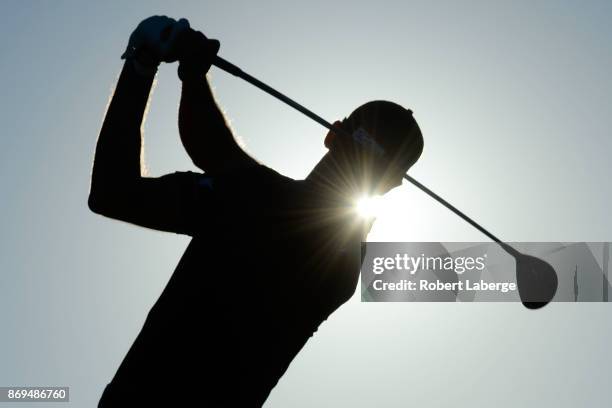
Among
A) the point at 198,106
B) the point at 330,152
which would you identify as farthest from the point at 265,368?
the point at 198,106

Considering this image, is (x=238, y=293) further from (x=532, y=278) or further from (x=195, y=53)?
(x=532, y=278)

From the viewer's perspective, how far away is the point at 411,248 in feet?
38.9

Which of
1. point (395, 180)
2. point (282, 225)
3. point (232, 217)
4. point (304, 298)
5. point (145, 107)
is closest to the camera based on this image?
point (145, 107)

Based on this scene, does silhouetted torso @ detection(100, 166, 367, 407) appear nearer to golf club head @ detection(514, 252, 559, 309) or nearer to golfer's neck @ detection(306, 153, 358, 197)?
golfer's neck @ detection(306, 153, 358, 197)

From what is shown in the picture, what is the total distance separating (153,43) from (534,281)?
562cm

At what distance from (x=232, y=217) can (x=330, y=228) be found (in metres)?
0.66

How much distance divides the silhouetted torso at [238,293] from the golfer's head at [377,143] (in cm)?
24

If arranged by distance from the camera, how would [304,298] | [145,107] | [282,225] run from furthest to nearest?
[304,298] < [282,225] < [145,107]

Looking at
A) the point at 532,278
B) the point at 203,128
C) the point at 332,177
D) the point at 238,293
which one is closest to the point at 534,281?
the point at 532,278

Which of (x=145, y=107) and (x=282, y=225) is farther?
(x=282, y=225)

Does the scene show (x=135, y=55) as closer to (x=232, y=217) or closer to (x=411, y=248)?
(x=232, y=217)

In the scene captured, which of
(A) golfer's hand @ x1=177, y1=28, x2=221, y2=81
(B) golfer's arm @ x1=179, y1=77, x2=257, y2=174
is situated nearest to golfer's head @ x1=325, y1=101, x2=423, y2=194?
(B) golfer's arm @ x1=179, y1=77, x2=257, y2=174

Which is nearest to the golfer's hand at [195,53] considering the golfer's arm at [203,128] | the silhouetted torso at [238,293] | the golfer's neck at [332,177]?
the golfer's arm at [203,128]

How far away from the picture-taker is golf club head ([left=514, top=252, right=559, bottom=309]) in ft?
23.6
